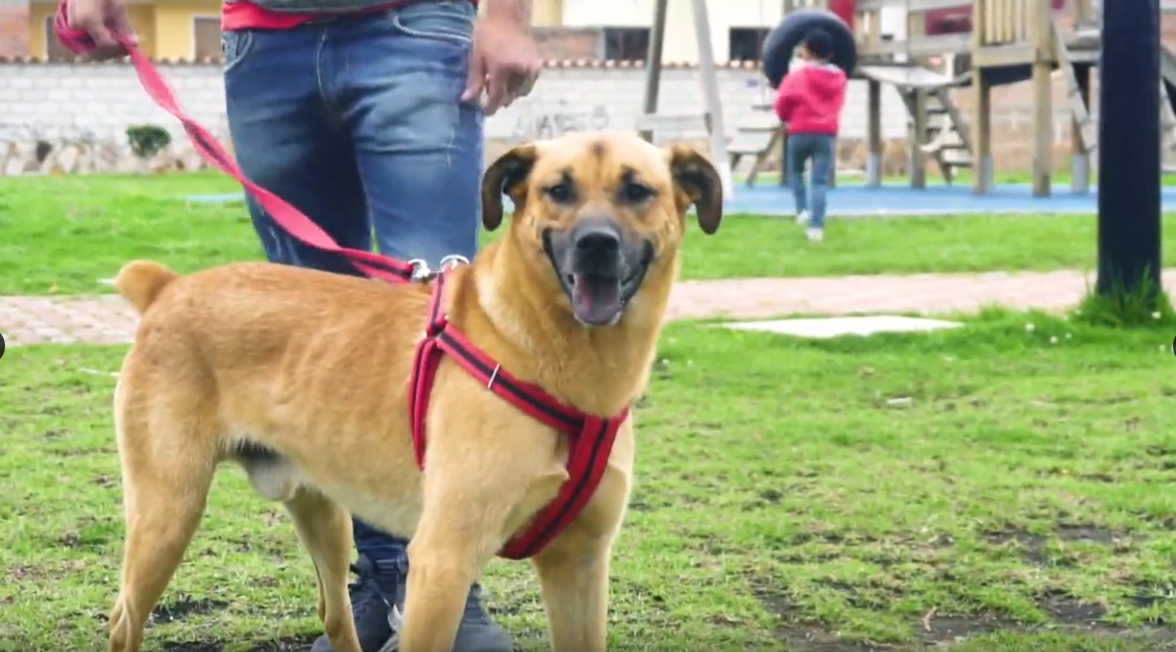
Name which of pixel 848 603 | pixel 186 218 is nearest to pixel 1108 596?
pixel 848 603

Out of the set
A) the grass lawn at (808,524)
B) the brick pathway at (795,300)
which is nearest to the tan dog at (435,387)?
the grass lawn at (808,524)

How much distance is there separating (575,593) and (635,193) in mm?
846

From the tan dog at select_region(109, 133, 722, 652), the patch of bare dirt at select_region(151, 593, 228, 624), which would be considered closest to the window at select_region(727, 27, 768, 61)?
the patch of bare dirt at select_region(151, 593, 228, 624)

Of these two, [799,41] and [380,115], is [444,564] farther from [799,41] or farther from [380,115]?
[799,41]

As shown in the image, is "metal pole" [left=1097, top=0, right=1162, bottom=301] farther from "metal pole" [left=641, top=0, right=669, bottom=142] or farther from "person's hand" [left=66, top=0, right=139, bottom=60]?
"metal pole" [left=641, top=0, right=669, bottom=142]

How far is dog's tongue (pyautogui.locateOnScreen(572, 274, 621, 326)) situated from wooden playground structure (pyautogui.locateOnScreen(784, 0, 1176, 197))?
15.8 m

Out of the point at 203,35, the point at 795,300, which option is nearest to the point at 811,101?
the point at 795,300

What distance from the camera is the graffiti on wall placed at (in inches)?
1155

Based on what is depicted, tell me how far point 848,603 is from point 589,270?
172 centimetres

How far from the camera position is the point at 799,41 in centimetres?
2145

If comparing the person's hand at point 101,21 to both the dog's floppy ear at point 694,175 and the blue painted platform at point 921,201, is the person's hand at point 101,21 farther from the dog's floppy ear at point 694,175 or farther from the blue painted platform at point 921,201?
the blue painted platform at point 921,201

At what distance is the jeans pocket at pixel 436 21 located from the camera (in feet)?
12.5

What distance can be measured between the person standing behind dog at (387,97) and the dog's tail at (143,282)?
362mm

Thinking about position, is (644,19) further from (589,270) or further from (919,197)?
(589,270)
